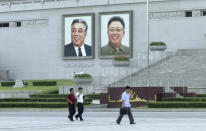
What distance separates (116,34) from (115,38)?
52cm

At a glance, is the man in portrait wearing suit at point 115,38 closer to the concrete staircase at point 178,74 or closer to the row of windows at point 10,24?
the concrete staircase at point 178,74

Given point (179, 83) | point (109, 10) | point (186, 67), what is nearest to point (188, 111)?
point (179, 83)

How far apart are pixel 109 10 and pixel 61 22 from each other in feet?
23.6

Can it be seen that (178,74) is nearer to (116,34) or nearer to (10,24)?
(116,34)

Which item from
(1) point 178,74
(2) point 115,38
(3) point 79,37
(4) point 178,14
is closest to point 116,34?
(2) point 115,38

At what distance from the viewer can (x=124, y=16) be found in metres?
71.3

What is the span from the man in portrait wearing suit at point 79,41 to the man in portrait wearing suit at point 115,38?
257 centimetres

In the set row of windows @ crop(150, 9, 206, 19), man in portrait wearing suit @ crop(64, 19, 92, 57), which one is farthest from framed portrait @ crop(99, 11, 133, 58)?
row of windows @ crop(150, 9, 206, 19)

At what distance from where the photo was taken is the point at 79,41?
7325 centimetres

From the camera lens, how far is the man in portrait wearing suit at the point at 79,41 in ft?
240

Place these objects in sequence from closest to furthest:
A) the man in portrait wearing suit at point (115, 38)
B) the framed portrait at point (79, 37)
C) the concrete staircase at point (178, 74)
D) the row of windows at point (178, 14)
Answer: the concrete staircase at point (178, 74)
the row of windows at point (178, 14)
the man in portrait wearing suit at point (115, 38)
the framed portrait at point (79, 37)

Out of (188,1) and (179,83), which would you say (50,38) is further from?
(179,83)

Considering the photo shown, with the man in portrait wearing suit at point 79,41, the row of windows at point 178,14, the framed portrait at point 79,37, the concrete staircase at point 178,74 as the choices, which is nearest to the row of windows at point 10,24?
the framed portrait at point 79,37

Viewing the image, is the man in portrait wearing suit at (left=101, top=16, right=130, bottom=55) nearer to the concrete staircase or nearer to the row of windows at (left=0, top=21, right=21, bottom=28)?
the concrete staircase
